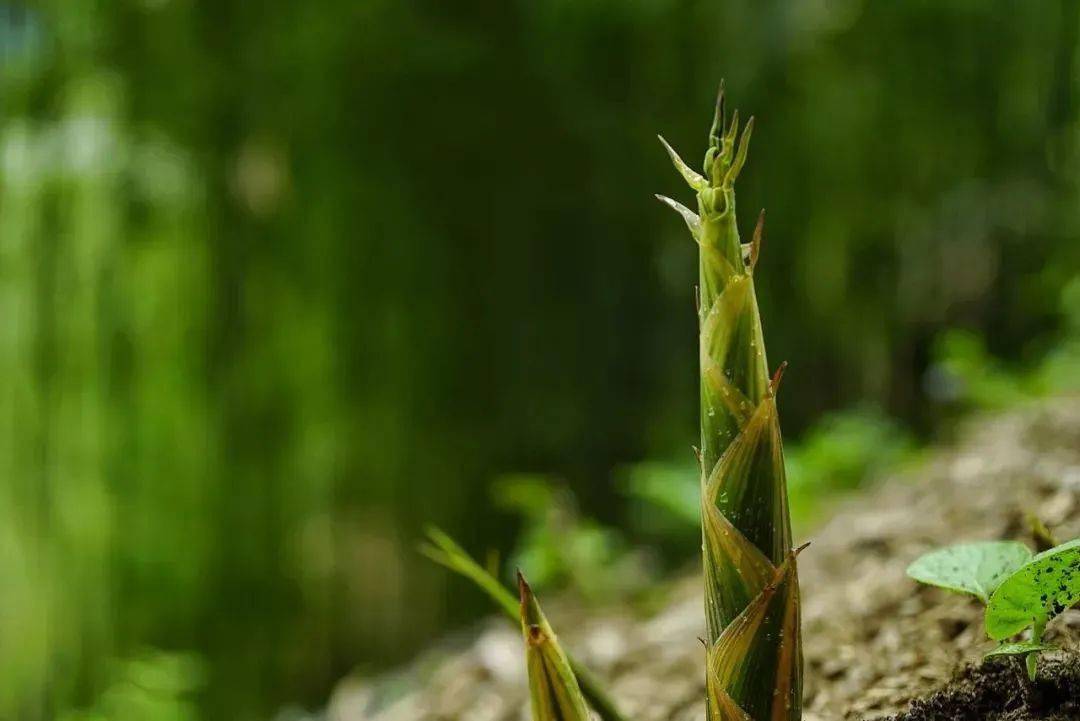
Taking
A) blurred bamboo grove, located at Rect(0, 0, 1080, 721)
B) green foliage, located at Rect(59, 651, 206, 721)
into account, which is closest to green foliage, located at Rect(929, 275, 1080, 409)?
blurred bamboo grove, located at Rect(0, 0, 1080, 721)

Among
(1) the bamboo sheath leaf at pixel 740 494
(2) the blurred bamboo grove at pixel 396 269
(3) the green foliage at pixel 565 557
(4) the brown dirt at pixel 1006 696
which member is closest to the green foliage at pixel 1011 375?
(2) the blurred bamboo grove at pixel 396 269

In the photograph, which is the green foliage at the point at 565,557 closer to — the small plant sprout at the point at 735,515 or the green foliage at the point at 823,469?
the green foliage at the point at 823,469

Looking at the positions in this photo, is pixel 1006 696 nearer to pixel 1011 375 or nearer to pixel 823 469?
pixel 823 469

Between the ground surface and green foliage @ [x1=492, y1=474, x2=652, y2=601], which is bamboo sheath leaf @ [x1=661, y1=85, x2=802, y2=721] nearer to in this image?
the ground surface

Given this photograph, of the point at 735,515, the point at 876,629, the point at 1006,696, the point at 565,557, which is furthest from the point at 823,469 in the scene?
the point at 735,515

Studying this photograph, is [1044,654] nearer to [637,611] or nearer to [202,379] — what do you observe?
[637,611]
